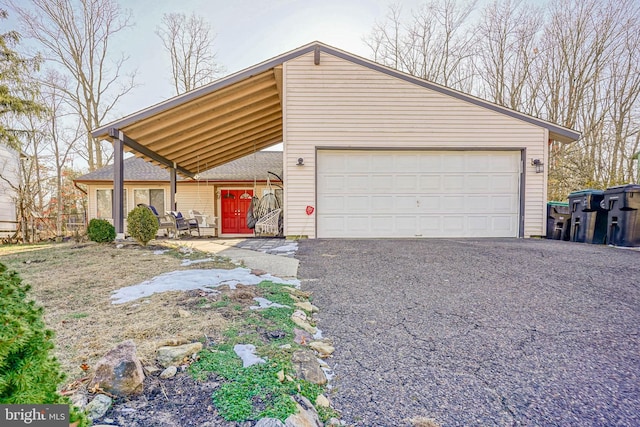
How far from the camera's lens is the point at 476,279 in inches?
153

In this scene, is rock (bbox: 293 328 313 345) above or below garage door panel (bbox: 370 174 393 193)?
below

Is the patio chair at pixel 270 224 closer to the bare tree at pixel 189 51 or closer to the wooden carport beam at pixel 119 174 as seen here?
the wooden carport beam at pixel 119 174

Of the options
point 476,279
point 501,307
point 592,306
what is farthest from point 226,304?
point 592,306

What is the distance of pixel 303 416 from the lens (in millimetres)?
1385

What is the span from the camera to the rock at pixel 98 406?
1.30 meters

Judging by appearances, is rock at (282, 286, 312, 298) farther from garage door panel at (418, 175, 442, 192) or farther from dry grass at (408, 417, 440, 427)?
garage door panel at (418, 175, 442, 192)

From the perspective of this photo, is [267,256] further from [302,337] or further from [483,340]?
[483,340]

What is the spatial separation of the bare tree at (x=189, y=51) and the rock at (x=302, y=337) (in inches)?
719

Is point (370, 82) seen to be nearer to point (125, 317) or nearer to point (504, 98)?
point (125, 317)

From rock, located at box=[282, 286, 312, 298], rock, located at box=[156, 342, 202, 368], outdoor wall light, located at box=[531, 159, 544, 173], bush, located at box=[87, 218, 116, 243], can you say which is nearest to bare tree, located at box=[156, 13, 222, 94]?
bush, located at box=[87, 218, 116, 243]

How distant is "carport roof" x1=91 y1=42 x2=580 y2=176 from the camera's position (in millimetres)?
6875

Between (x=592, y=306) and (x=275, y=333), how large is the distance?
3088 mm

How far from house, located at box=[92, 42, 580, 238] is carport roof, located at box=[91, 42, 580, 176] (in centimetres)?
4

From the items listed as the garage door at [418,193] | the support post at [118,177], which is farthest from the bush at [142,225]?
the garage door at [418,193]
